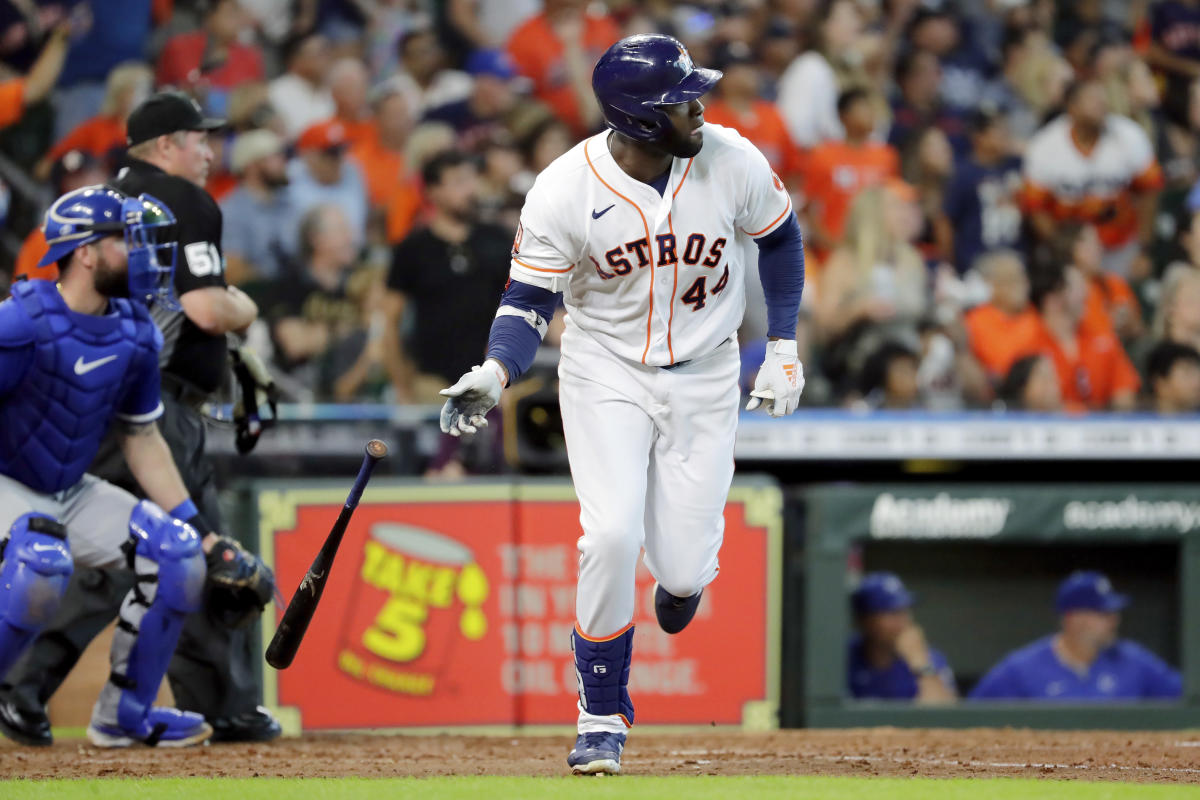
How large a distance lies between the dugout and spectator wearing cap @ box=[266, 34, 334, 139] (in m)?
4.16

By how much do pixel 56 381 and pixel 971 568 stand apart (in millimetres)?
4593

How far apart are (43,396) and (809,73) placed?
20.9ft

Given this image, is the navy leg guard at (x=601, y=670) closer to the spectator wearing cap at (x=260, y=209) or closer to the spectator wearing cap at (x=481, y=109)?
the spectator wearing cap at (x=260, y=209)

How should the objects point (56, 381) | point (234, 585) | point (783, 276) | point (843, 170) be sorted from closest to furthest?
point (783, 276) → point (56, 381) → point (234, 585) → point (843, 170)

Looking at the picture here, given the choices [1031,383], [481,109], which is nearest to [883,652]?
[1031,383]

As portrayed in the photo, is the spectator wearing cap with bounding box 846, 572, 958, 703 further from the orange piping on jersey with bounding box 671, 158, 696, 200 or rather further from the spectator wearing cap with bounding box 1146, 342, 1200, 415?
the orange piping on jersey with bounding box 671, 158, 696, 200

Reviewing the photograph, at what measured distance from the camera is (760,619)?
689 centimetres

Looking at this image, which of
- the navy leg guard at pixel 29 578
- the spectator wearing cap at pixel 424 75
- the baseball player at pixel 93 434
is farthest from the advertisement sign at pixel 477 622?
the spectator wearing cap at pixel 424 75

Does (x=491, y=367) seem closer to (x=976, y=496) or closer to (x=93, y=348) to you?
(x=93, y=348)

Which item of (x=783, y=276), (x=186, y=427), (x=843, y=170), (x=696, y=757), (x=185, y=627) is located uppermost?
(x=783, y=276)

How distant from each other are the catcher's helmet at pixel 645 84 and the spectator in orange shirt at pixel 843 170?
5242mm

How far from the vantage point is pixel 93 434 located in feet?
16.3

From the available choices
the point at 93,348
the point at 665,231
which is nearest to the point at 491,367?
the point at 665,231

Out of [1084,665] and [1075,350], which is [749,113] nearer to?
[1075,350]
